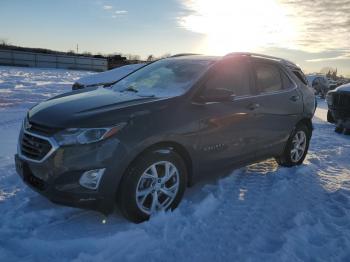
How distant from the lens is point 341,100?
942 cm

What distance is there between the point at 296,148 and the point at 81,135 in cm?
393

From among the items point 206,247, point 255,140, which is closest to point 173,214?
point 206,247

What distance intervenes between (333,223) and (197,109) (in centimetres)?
191

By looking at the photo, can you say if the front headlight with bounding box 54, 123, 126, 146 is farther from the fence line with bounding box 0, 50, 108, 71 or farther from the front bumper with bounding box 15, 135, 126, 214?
the fence line with bounding box 0, 50, 108, 71

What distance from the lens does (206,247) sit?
132 inches

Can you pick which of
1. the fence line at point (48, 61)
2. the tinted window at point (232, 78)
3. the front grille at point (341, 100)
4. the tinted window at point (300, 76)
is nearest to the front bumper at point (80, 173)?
the tinted window at point (232, 78)

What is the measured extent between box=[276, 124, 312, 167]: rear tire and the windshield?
2.10 meters

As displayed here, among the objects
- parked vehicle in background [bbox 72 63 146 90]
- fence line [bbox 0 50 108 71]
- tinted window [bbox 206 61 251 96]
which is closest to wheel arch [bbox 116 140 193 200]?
tinted window [bbox 206 61 251 96]

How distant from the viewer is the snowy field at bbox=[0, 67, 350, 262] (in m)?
3.20

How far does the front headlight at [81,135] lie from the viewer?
127 inches

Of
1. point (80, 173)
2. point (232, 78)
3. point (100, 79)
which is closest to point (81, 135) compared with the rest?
point (80, 173)

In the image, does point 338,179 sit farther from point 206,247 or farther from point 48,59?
point 48,59

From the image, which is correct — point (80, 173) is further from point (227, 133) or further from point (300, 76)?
point (300, 76)

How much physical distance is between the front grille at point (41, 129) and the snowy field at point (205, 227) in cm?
88
